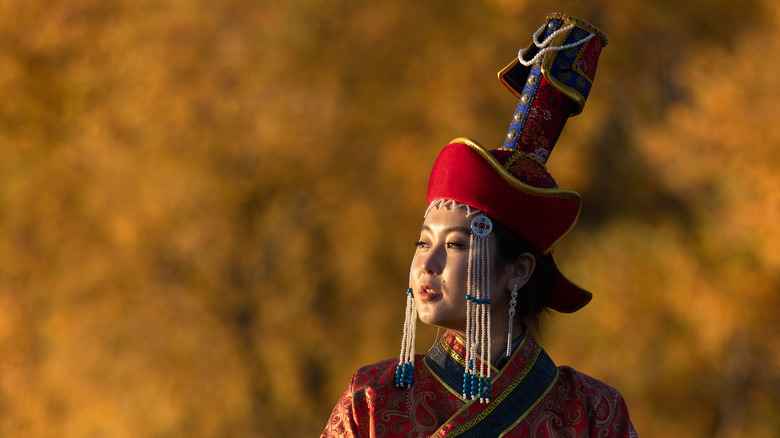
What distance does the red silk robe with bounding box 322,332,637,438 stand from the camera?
2246mm

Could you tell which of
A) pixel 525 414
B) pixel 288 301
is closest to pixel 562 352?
pixel 288 301

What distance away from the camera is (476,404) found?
226cm

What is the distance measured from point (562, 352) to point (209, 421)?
7.78ft

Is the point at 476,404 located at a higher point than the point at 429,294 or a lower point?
lower

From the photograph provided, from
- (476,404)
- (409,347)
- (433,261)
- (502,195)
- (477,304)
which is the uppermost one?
(502,195)

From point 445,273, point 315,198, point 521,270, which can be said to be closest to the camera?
point 445,273

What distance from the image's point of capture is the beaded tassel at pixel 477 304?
88.5 inches

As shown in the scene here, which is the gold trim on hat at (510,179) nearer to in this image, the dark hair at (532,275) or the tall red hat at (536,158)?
the tall red hat at (536,158)

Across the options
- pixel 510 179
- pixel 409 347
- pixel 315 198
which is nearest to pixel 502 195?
pixel 510 179

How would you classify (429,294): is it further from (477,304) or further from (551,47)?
(551,47)

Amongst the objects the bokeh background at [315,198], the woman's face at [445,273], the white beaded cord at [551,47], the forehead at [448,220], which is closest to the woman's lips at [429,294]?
the woman's face at [445,273]

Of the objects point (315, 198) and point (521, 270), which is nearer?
point (521, 270)

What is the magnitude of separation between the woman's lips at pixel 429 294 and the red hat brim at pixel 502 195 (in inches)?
9.5

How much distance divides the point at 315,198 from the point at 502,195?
3844mm
